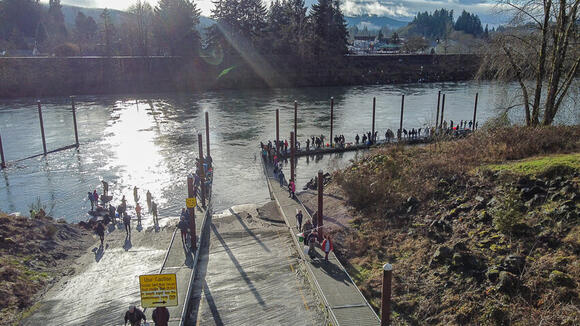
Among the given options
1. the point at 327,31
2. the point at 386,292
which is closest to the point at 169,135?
the point at 386,292

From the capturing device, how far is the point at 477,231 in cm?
1338

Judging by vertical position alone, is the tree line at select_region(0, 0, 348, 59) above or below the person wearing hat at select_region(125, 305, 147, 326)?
above

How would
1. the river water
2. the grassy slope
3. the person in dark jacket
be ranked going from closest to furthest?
the person in dark jacket < the grassy slope < the river water

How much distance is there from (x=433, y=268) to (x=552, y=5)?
50.1 feet

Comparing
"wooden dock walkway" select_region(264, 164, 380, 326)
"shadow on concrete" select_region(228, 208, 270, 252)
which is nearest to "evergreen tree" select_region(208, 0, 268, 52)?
"shadow on concrete" select_region(228, 208, 270, 252)

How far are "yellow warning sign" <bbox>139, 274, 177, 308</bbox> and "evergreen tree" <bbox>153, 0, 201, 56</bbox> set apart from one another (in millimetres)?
86759

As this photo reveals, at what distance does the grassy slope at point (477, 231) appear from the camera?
10.5 metres

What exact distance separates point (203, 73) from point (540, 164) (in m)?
81.1

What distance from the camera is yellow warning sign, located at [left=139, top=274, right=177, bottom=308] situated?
9.23 m

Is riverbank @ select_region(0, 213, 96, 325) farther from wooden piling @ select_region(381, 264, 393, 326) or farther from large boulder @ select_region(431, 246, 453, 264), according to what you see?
large boulder @ select_region(431, 246, 453, 264)

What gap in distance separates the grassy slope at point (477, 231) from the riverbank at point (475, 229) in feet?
0.11

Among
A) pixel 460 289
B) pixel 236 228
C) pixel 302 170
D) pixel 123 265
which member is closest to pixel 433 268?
pixel 460 289

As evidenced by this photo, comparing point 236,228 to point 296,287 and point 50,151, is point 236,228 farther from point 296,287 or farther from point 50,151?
point 50,151

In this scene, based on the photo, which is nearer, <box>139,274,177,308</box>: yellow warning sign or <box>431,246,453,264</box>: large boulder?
<box>139,274,177,308</box>: yellow warning sign
